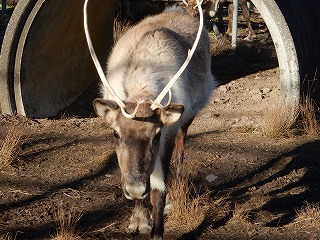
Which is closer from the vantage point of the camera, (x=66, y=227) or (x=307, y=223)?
(x=66, y=227)

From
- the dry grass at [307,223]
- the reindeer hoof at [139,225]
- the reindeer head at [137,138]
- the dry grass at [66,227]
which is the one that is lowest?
the dry grass at [307,223]

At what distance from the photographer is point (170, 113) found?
4461 millimetres

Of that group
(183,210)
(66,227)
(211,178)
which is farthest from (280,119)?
(66,227)

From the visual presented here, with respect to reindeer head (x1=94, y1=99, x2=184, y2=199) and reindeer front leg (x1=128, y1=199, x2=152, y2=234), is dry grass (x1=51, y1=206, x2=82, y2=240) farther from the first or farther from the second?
reindeer head (x1=94, y1=99, x2=184, y2=199)

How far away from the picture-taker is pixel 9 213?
550cm

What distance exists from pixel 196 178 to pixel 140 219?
1222mm

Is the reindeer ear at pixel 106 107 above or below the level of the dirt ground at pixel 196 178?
above

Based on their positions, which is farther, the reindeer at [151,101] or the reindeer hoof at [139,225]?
the reindeer hoof at [139,225]

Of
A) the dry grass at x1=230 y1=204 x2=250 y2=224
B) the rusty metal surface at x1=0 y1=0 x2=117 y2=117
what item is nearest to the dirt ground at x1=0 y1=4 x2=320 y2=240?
the dry grass at x1=230 y1=204 x2=250 y2=224

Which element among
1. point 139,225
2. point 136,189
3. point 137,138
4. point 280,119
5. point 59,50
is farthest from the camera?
point 59,50

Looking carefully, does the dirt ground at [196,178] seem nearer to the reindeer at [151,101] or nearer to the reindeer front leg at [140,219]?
the reindeer front leg at [140,219]

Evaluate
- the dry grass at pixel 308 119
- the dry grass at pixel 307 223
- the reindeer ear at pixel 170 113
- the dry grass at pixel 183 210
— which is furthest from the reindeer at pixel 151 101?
the dry grass at pixel 308 119

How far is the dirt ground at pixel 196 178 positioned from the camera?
17.4 feet

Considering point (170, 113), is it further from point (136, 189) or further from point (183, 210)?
point (183, 210)
